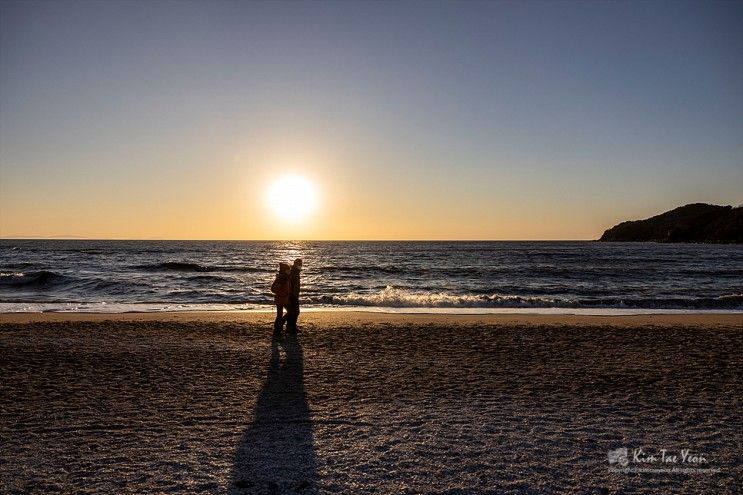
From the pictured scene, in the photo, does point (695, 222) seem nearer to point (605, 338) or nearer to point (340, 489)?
point (605, 338)

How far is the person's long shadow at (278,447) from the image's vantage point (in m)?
5.00

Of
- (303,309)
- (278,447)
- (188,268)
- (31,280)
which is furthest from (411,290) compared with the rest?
(278,447)

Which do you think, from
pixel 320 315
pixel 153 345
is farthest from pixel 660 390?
pixel 320 315

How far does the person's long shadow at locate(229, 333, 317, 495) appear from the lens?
16.4 ft

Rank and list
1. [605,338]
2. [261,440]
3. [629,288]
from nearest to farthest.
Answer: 1. [261,440]
2. [605,338]
3. [629,288]

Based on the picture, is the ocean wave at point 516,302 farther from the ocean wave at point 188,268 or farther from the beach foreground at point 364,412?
the ocean wave at point 188,268

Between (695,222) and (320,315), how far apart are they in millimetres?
170091

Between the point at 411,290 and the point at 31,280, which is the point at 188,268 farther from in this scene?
the point at 411,290

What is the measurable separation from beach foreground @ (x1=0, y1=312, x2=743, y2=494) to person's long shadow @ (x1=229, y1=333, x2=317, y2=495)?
0.02 m

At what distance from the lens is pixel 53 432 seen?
6.36 m

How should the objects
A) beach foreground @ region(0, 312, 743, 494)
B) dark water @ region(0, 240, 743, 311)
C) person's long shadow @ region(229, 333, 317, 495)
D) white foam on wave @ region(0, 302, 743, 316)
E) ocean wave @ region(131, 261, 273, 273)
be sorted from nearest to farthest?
1. person's long shadow @ region(229, 333, 317, 495)
2. beach foreground @ region(0, 312, 743, 494)
3. white foam on wave @ region(0, 302, 743, 316)
4. dark water @ region(0, 240, 743, 311)
5. ocean wave @ region(131, 261, 273, 273)

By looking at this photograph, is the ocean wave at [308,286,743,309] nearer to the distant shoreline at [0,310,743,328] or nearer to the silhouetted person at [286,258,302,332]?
the distant shoreline at [0,310,743,328]

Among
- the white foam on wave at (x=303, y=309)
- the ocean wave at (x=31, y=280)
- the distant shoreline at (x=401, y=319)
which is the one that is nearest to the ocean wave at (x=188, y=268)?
the ocean wave at (x=31, y=280)

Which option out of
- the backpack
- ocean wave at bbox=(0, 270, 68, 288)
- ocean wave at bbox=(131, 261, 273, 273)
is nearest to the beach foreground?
the backpack
